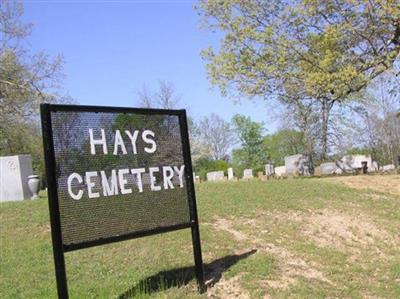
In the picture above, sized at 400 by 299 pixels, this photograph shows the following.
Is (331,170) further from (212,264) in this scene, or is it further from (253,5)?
(212,264)

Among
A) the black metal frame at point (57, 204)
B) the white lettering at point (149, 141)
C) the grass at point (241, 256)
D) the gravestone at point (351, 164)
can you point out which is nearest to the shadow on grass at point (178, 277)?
the grass at point (241, 256)

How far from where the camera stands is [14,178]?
651 inches

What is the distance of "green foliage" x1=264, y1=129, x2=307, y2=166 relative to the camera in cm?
6011

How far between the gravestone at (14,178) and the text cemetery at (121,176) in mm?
11402

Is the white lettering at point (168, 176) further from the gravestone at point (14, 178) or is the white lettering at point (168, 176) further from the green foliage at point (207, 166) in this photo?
the green foliage at point (207, 166)

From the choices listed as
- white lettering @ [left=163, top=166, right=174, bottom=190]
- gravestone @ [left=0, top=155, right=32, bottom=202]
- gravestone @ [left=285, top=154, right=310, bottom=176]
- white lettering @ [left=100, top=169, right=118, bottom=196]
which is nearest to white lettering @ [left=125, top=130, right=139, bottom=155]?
white lettering @ [left=100, top=169, right=118, bottom=196]

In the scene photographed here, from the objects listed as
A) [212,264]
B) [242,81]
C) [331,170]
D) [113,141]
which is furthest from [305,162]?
[113,141]

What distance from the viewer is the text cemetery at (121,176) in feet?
17.4

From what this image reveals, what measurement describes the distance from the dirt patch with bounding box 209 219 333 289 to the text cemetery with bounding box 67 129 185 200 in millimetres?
1889

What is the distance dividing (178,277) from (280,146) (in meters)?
62.7

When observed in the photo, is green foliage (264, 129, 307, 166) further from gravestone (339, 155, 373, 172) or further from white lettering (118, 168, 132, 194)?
white lettering (118, 168, 132, 194)

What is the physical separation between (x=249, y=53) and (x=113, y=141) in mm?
15078

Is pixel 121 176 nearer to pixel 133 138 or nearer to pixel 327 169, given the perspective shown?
pixel 133 138

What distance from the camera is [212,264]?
7219 millimetres
